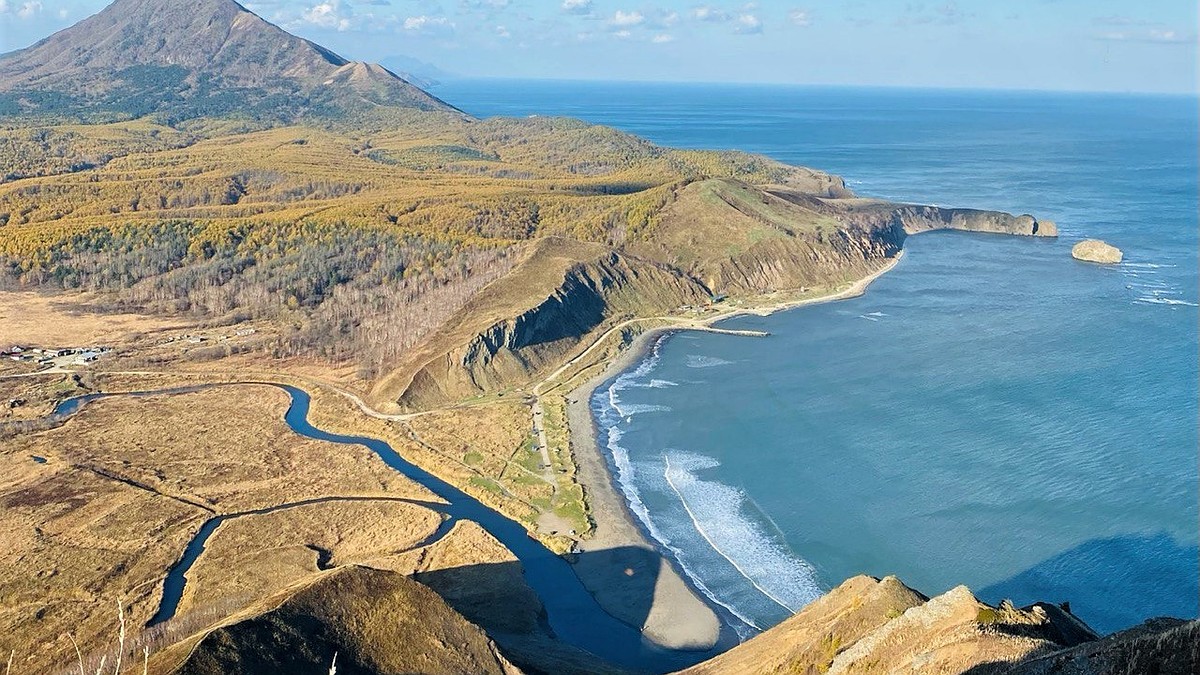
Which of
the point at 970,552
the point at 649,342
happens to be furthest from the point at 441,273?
the point at 970,552

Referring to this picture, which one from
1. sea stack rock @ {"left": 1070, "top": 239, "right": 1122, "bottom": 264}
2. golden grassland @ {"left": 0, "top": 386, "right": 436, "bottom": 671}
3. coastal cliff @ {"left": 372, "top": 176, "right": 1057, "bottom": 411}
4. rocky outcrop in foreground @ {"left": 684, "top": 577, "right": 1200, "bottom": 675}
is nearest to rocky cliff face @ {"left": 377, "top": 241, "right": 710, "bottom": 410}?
coastal cliff @ {"left": 372, "top": 176, "right": 1057, "bottom": 411}

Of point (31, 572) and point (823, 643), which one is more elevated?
point (823, 643)

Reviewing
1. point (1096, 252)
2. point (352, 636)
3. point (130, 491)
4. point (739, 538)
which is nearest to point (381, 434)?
point (130, 491)

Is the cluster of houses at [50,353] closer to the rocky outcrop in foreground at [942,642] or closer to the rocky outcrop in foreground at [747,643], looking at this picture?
the rocky outcrop in foreground at [747,643]

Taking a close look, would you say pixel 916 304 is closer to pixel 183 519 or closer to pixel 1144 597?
pixel 1144 597

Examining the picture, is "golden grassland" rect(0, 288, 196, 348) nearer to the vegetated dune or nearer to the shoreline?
the shoreline

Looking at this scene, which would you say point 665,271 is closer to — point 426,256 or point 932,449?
point 426,256

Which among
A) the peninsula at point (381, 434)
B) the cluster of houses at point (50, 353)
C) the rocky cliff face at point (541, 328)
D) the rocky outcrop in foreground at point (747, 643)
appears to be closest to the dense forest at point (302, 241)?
the peninsula at point (381, 434)
